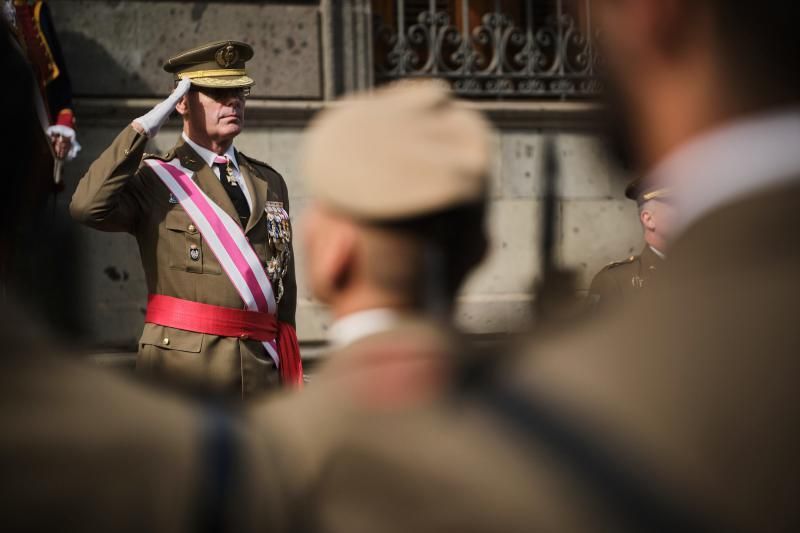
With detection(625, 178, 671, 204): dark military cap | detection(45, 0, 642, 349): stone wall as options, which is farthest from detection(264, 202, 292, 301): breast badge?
detection(625, 178, 671, 204): dark military cap

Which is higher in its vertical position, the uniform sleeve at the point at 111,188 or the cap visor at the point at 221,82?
the cap visor at the point at 221,82

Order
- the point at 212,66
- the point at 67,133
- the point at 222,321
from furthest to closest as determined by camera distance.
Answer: the point at 67,133, the point at 212,66, the point at 222,321

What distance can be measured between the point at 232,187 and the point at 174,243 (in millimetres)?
371

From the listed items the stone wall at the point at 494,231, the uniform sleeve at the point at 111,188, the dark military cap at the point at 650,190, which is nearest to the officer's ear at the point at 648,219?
the stone wall at the point at 494,231

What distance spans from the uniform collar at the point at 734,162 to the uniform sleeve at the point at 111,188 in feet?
12.4

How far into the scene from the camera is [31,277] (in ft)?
3.86

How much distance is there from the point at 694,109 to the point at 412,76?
6.91m

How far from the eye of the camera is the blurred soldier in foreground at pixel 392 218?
43.5 inches

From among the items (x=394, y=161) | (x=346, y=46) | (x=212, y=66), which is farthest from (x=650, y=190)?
(x=346, y=46)

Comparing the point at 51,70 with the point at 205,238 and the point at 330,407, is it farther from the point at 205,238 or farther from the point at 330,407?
the point at 330,407

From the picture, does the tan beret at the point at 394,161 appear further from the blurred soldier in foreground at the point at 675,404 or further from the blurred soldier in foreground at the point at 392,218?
the blurred soldier in foreground at the point at 675,404

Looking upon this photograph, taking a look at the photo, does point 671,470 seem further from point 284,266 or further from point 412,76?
point 412,76

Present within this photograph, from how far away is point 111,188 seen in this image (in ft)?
14.6

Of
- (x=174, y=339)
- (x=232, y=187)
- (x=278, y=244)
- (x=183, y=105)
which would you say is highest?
(x=183, y=105)
